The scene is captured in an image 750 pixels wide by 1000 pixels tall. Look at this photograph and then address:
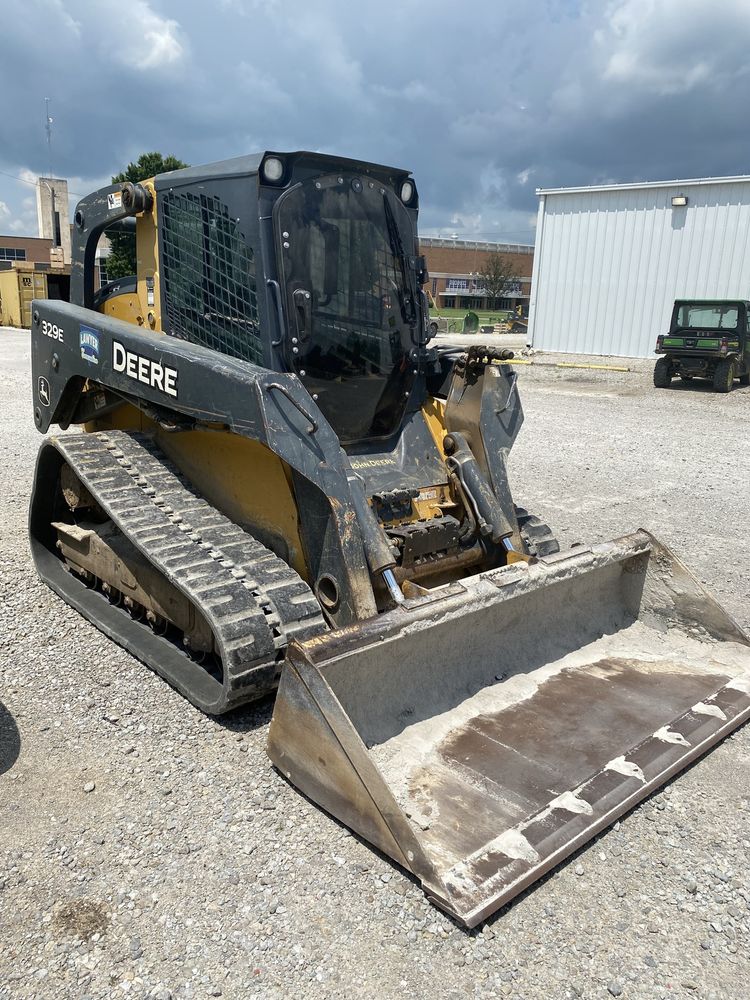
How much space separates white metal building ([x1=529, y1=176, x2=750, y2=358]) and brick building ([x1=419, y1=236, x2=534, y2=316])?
40656mm

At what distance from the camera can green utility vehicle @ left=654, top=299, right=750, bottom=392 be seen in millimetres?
16344

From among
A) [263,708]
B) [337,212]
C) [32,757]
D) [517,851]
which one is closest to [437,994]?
[517,851]

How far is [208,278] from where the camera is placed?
4.25 m

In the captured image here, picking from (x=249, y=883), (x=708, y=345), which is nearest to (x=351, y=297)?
(x=249, y=883)

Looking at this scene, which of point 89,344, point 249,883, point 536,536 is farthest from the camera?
point 536,536

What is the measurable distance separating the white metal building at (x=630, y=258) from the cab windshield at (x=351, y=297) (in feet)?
62.1

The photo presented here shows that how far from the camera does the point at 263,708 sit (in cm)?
371

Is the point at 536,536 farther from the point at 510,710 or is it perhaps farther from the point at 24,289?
the point at 24,289

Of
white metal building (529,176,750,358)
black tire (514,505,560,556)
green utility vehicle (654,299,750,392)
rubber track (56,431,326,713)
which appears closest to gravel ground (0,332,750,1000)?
rubber track (56,431,326,713)

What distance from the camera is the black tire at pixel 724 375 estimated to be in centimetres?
1623

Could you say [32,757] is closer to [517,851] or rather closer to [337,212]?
[517,851]

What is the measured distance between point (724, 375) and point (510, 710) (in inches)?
577

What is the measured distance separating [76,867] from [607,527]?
5.07 metres

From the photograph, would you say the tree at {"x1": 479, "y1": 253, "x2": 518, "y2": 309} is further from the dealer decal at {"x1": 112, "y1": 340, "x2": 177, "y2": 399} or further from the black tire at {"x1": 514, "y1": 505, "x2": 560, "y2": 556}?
the dealer decal at {"x1": 112, "y1": 340, "x2": 177, "y2": 399}
